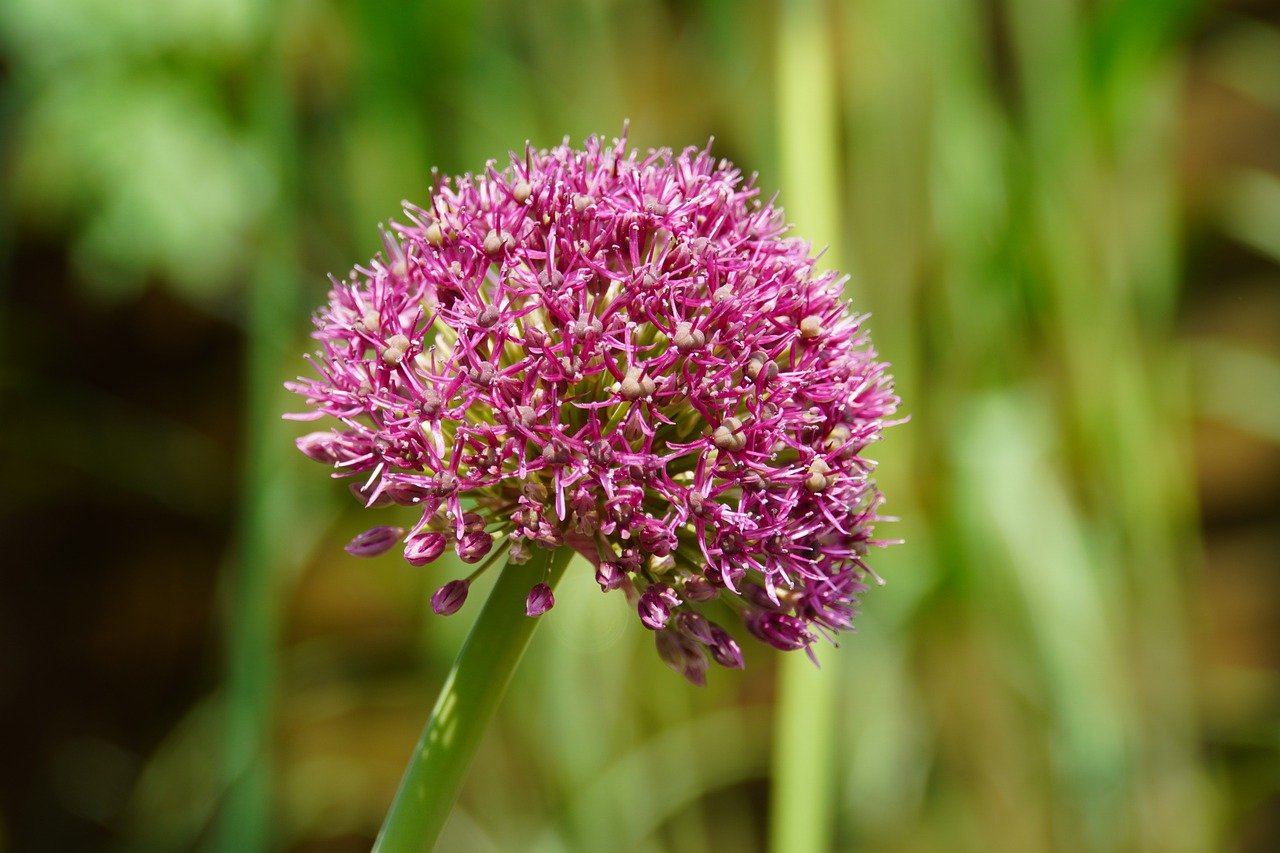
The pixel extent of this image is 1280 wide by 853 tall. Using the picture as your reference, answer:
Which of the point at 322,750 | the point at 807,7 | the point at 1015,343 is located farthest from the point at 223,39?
the point at 322,750

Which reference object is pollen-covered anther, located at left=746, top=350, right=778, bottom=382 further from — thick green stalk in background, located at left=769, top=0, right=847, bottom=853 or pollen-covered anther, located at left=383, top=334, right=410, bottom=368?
Answer: thick green stalk in background, located at left=769, top=0, right=847, bottom=853

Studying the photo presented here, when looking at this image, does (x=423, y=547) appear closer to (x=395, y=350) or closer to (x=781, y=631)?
(x=395, y=350)

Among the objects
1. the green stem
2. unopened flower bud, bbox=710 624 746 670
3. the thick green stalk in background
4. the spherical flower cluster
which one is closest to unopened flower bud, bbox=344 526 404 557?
the spherical flower cluster

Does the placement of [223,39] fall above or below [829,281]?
above

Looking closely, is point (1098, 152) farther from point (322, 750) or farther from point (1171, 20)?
point (322, 750)

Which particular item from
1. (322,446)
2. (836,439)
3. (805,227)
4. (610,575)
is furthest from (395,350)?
(805,227)

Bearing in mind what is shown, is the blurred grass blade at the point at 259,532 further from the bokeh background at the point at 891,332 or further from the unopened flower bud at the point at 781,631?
the unopened flower bud at the point at 781,631

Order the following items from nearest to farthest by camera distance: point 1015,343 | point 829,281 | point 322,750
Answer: point 829,281 < point 1015,343 < point 322,750

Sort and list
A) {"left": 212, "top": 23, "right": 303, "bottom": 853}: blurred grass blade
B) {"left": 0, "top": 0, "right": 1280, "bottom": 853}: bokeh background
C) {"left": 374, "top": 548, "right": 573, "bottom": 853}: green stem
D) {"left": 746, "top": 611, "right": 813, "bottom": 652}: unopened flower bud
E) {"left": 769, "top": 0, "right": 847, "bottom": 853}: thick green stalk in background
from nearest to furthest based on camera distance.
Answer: {"left": 374, "top": 548, "right": 573, "bottom": 853}: green stem < {"left": 746, "top": 611, "right": 813, "bottom": 652}: unopened flower bud < {"left": 769, "top": 0, "right": 847, "bottom": 853}: thick green stalk in background < {"left": 212, "top": 23, "right": 303, "bottom": 853}: blurred grass blade < {"left": 0, "top": 0, "right": 1280, "bottom": 853}: bokeh background
